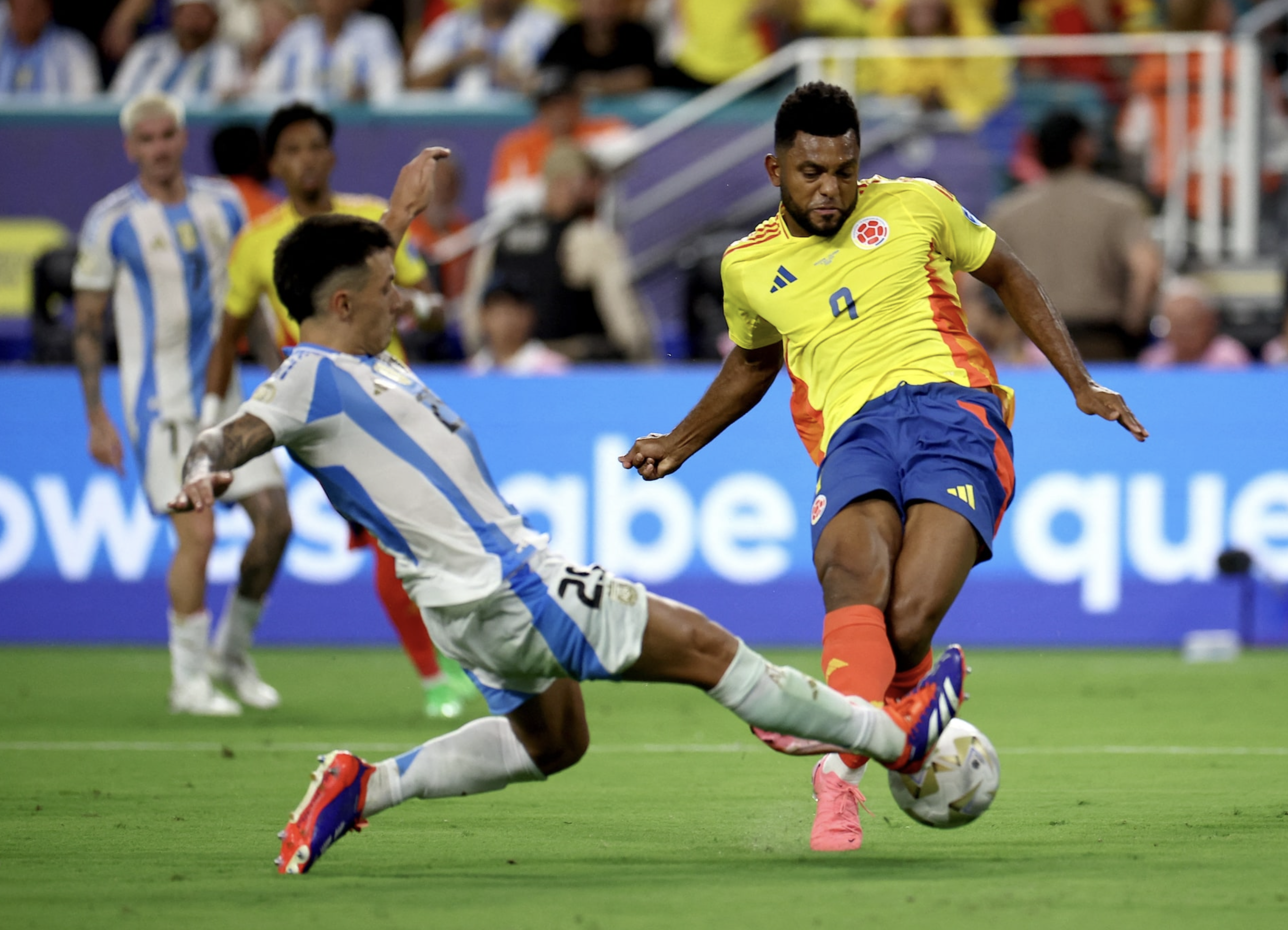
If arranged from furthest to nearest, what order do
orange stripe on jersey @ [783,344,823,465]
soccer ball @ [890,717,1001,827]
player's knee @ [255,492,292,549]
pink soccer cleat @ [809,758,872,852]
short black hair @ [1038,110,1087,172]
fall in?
short black hair @ [1038,110,1087,172]
player's knee @ [255,492,292,549]
orange stripe on jersey @ [783,344,823,465]
pink soccer cleat @ [809,758,872,852]
soccer ball @ [890,717,1001,827]

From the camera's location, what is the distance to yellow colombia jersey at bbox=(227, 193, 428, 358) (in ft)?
27.9

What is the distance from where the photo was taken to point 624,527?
11.1 m

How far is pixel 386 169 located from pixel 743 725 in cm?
697

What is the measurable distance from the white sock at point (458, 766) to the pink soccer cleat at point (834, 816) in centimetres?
79

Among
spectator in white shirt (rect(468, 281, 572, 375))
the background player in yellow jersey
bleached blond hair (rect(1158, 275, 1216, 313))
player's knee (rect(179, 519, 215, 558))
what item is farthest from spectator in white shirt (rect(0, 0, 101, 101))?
the background player in yellow jersey

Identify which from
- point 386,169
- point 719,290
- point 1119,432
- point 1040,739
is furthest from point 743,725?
point 386,169

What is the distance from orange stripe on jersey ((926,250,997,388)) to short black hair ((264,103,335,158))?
3646 millimetres

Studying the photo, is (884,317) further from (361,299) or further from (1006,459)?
(361,299)

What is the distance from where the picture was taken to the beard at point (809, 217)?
568 centimetres

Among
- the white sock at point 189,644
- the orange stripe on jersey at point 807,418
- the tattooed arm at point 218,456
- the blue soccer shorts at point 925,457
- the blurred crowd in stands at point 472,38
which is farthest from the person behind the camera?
the blurred crowd in stands at point 472,38

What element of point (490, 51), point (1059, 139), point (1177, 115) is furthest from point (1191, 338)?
point (490, 51)

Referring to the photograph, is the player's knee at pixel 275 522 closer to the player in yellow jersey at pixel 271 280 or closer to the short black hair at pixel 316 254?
the player in yellow jersey at pixel 271 280

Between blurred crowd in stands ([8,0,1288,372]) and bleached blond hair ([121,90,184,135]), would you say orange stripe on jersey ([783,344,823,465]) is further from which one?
blurred crowd in stands ([8,0,1288,372])

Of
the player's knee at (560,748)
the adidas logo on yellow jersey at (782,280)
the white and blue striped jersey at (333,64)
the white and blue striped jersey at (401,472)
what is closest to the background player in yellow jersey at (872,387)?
the adidas logo on yellow jersey at (782,280)
